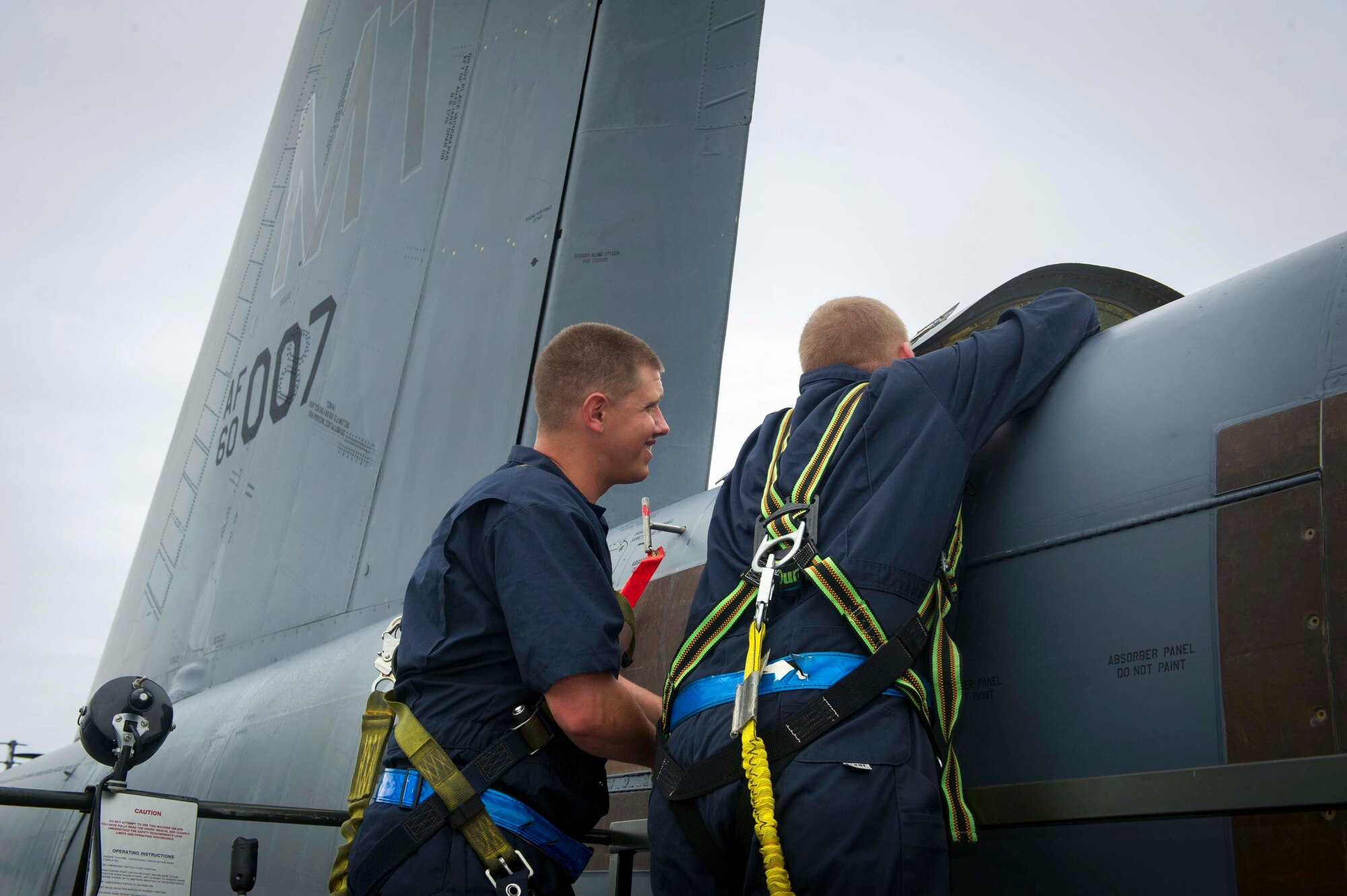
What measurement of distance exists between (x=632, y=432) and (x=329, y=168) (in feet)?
14.4

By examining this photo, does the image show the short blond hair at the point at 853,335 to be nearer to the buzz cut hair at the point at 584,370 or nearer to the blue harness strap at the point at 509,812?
the buzz cut hair at the point at 584,370

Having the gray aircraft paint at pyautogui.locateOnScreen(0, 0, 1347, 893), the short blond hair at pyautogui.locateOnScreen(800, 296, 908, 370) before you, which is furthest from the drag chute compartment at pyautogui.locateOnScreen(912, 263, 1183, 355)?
the gray aircraft paint at pyautogui.locateOnScreen(0, 0, 1347, 893)

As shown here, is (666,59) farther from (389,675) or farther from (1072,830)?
(1072,830)

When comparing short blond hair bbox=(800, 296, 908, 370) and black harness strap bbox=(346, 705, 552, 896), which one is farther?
short blond hair bbox=(800, 296, 908, 370)

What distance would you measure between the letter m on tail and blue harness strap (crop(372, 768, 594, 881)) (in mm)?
4053

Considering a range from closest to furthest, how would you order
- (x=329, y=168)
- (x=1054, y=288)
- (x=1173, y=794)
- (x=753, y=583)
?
(x=1173, y=794) → (x=753, y=583) → (x=1054, y=288) → (x=329, y=168)

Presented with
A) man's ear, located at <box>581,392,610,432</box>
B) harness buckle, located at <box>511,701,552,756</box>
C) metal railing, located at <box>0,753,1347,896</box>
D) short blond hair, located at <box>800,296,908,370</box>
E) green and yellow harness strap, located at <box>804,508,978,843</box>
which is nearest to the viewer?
metal railing, located at <box>0,753,1347,896</box>

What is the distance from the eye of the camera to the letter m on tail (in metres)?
6.05

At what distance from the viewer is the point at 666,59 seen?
4.57m

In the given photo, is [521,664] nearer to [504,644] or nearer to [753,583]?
[504,644]

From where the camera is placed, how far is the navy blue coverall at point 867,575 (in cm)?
184

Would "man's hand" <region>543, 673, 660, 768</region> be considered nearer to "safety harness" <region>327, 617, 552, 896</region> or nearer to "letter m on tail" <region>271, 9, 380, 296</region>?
"safety harness" <region>327, 617, 552, 896</region>

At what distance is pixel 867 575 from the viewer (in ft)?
6.70

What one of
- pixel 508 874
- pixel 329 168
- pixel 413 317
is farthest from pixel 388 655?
pixel 329 168
